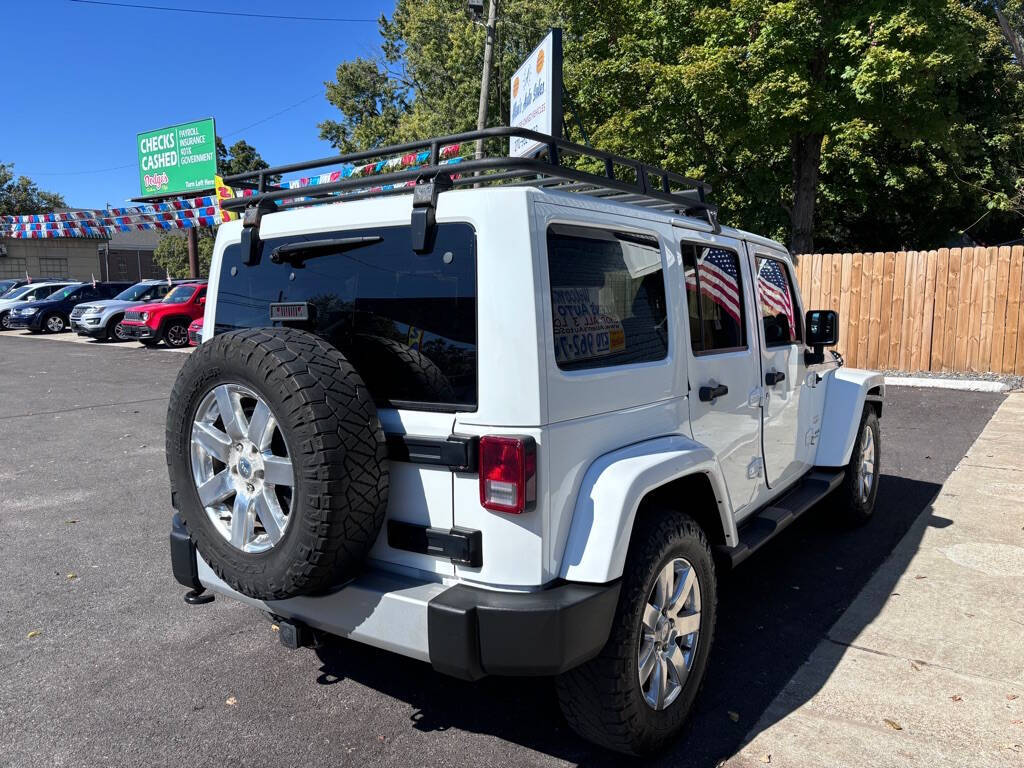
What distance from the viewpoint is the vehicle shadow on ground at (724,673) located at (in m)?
2.82

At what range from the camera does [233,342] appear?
8.04 ft

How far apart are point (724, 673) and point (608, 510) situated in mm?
1414

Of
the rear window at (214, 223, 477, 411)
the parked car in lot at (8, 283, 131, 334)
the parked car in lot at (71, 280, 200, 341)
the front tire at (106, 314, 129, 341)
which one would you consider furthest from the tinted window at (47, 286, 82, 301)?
the rear window at (214, 223, 477, 411)

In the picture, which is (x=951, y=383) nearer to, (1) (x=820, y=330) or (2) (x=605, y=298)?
(1) (x=820, y=330)

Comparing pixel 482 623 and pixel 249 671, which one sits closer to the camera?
pixel 482 623

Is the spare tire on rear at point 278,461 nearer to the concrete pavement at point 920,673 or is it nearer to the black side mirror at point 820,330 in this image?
the concrete pavement at point 920,673

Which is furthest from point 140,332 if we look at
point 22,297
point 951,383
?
point 951,383

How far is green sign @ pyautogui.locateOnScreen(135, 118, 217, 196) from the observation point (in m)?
25.6

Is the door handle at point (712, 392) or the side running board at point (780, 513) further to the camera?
the side running board at point (780, 513)

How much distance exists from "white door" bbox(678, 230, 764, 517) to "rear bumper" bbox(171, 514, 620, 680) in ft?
3.78

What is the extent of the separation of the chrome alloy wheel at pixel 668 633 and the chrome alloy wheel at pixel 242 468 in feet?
4.30

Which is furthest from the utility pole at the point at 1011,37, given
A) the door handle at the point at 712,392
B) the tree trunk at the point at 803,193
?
the door handle at the point at 712,392

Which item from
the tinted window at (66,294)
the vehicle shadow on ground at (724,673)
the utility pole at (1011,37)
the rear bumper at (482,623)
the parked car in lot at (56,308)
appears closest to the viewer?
the rear bumper at (482,623)

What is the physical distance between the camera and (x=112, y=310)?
70.9 ft
